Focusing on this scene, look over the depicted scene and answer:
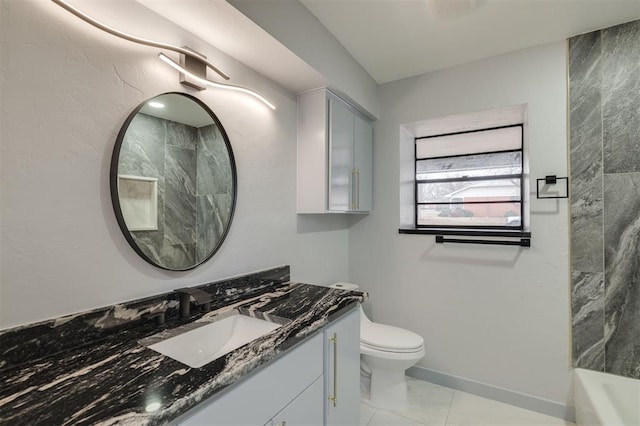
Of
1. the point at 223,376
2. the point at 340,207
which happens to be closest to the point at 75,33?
the point at 223,376

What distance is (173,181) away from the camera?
1.24 m

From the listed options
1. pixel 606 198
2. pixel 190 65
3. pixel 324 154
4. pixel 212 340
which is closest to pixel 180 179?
pixel 190 65

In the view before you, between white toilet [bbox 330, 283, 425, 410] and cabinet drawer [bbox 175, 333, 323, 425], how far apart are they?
31.7 inches

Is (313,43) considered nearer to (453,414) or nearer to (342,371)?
(342,371)

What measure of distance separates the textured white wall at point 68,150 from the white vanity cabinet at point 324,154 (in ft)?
2.27

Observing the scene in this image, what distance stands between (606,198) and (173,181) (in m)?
2.45

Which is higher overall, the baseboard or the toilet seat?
the toilet seat

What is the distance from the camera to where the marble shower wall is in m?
1.70

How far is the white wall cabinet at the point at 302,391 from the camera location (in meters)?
0.78

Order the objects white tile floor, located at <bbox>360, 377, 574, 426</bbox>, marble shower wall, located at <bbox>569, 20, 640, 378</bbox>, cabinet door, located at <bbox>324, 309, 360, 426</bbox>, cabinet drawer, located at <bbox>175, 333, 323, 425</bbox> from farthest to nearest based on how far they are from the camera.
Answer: white tile floor, located at <bbox>360, 377, 574, 426</bbox>
marble shower wall, located at <bbox>569, 20, 640, 378</bbox>
cabinet door, located at <bbox>324, 309, 360, 426</bbox>
cabinet drawer, located at <bbox>175, 333, 323, 425</bbox>

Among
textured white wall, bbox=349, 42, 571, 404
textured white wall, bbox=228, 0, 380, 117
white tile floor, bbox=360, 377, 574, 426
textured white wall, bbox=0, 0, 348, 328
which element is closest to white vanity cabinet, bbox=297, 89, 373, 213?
textured white wall, bbox=228, 0, 380, 117

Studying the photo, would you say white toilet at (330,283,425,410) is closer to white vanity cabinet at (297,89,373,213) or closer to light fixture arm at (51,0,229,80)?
white vanity cabinet at (297,89,373,213)

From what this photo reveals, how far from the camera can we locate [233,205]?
1484 mm

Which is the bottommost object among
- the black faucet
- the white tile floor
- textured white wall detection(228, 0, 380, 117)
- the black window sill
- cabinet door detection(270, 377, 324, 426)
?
the white tile floor
